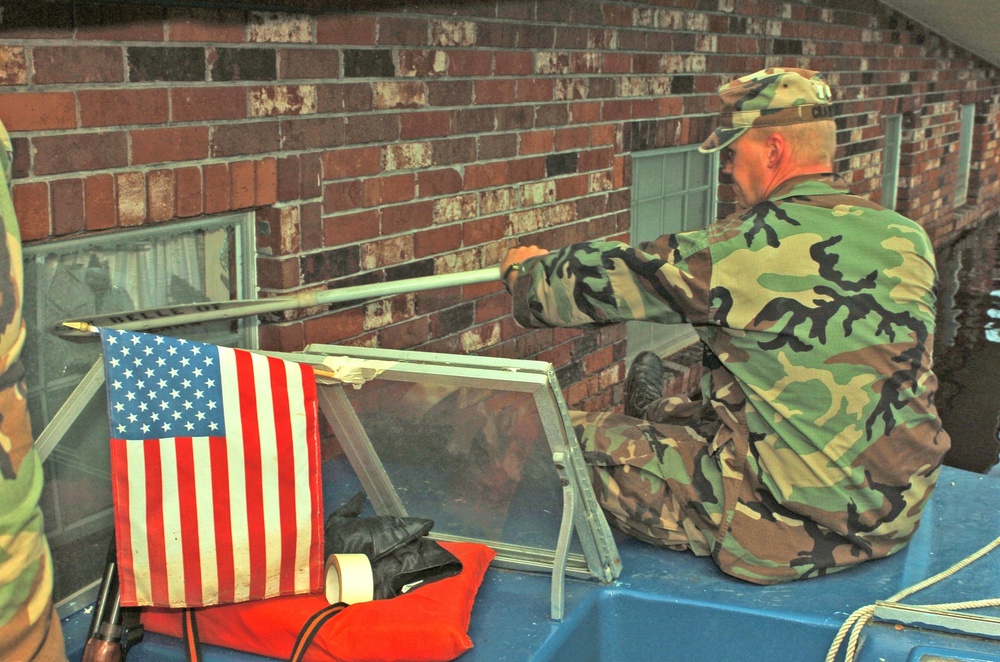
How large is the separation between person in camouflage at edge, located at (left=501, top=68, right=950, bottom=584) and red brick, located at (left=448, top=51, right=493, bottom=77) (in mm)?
1062

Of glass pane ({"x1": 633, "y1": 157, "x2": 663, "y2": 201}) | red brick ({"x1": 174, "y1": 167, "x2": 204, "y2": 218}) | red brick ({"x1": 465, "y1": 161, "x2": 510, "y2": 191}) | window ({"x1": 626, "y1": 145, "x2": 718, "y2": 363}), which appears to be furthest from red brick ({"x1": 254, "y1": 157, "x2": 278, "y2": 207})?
glass pane ({"x1": 633, "y1": 157, "x2": 663, "y2": 201})

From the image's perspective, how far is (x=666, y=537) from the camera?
311 cm

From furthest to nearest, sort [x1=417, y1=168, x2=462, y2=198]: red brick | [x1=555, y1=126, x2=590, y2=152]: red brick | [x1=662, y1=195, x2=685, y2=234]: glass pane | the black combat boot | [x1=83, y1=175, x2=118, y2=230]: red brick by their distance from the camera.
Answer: [x1=662, y1=195, x2=685, y2=234]: glass pane
[x1=555, y1=126, x2=590, y2=152]: red brick
the black combat boot
[x1=417, y1=168, x2=462, y2=198]: red brick
[x1=83, y1=175, x2=118, y2=230]: red brick

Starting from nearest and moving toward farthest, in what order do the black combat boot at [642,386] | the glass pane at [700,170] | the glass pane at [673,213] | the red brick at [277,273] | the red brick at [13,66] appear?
1. the red brick at [13,66]
2. the red brick at [277,273]
3. the black combat boot at [642,386]
4. the glass pane at [673,213]
5. the glass pane at [700,170]

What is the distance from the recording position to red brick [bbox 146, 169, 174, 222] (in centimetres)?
276

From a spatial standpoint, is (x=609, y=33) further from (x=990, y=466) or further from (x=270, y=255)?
(x=990, y=466)

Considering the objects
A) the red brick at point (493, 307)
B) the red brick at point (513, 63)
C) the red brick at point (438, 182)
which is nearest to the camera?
the red brick at point (438, 182)

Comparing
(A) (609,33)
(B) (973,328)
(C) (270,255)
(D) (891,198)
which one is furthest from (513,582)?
(D) (891,198)

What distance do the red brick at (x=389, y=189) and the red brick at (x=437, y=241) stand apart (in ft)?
0.53

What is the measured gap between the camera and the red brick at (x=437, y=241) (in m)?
3.79

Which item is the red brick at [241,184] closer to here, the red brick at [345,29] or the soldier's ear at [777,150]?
the red brick at [345,29]

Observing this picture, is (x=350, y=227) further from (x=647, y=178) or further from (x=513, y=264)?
(x=647, y=178)

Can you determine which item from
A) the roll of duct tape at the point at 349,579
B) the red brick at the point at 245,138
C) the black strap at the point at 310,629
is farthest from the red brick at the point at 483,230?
the black strap at the point at 310,629

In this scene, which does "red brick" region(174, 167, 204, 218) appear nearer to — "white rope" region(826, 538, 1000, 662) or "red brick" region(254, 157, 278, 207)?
"red brick" region(254, 157, 278, 207)
